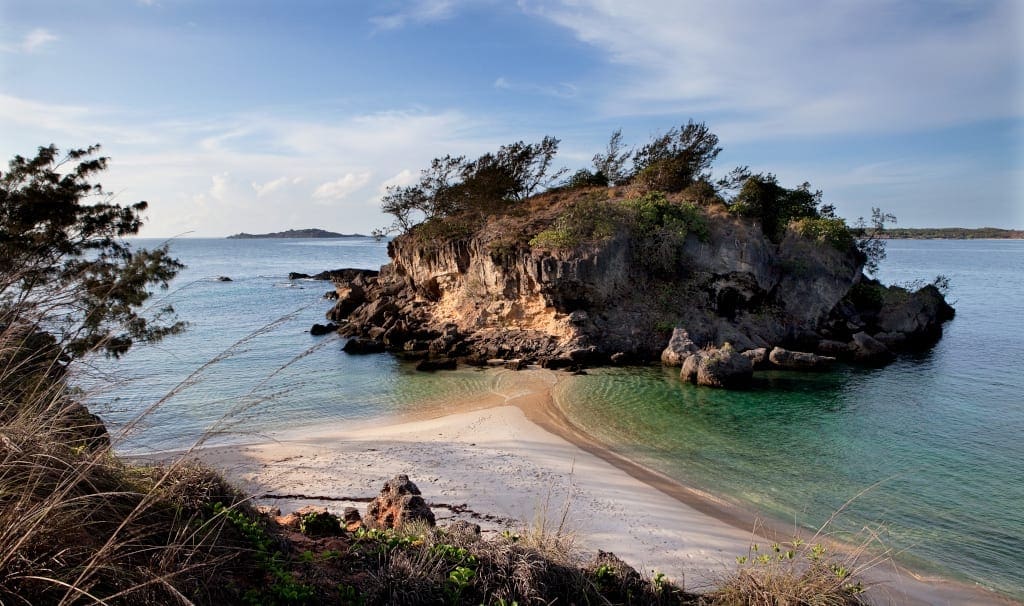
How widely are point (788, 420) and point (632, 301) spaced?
1149 centimetres

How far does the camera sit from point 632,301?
91.6 feet

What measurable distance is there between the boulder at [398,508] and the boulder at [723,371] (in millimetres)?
15421

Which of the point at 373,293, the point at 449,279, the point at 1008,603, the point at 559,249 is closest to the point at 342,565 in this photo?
the point at 1008,603

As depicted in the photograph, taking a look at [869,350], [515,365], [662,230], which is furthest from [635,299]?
[869,350]

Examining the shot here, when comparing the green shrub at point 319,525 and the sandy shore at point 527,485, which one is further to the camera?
the sandy shore at point 527,485

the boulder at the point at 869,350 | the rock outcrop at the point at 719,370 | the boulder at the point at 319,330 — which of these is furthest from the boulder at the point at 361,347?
the boulder at the point at 869,350

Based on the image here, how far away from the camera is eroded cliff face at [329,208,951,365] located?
87.0ft

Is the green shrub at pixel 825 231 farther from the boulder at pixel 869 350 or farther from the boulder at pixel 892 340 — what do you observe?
the boulder at pixel 869 350

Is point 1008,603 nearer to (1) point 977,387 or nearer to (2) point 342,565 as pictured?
(2) point 342,565

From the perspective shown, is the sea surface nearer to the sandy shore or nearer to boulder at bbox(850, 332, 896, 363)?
boulder at bbox(850, 332, 896, 363)

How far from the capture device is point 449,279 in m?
32.7

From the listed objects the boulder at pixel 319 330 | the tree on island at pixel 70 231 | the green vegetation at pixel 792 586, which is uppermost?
the tree on island at pixel 70 231

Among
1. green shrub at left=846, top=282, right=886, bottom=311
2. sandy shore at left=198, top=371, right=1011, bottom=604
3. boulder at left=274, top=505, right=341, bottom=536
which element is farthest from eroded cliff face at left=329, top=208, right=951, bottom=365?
boulder at left=274, top=505, right=341, bottom=536

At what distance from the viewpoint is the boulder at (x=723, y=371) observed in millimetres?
21281
